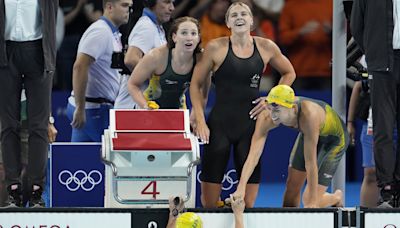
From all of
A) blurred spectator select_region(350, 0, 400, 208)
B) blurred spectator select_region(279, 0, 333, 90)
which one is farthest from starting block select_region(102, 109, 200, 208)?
blurred spectator select_region(279, 0, 333, 90)

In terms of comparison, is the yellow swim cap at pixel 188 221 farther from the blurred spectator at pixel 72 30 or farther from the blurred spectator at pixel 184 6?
the blurred spectator at pixel 184 6

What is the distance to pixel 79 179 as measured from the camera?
30.2 feet

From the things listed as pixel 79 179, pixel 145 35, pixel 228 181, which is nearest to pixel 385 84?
pixel 228 181

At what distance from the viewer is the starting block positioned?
27.7 feet

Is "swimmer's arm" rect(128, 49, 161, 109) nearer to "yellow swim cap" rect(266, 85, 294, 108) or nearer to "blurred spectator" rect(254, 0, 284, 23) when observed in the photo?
"yellow swim cap" rect(266, 85, 294, 108)

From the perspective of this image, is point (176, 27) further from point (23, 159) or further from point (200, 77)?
point (23, 159)

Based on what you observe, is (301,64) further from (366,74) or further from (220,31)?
(366,74)

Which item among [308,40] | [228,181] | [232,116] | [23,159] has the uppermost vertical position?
[308,40]

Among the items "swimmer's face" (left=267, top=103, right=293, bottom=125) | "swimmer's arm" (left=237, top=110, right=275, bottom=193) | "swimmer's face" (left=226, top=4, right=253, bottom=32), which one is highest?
"swimmer's face" (left=226, top=4, right=253, bottom=32)

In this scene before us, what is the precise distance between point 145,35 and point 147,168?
1728 mm

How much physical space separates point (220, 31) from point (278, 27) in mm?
790

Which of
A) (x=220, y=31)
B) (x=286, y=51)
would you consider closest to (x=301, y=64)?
(x=286, y=51)

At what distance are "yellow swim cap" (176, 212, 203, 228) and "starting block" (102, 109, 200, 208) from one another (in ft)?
0.74

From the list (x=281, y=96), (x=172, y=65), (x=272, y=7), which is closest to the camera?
(x=281, y=96)
